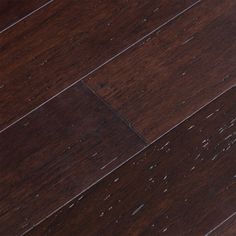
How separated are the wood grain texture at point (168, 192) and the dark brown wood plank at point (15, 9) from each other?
411 mm

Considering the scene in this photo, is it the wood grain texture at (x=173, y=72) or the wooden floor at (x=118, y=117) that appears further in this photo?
the wood grain texture at (x=173, y=72)

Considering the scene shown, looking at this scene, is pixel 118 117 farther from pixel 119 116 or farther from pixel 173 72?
pixel 173 72

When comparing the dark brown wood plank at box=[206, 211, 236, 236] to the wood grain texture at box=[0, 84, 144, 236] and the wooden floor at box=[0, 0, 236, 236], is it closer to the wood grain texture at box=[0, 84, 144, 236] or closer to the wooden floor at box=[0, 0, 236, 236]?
the wooden floor at box=[0, 0, 236, 236]

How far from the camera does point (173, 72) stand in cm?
130

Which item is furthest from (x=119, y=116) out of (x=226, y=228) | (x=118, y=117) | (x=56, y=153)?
(x=226, y=228)

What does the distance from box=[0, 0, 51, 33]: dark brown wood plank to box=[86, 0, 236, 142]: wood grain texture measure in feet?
0.72

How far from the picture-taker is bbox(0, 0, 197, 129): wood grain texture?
1.30 metres

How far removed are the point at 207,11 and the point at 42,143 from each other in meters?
0.44

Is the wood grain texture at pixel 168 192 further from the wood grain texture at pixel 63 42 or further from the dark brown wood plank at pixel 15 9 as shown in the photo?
the dark brown wood plank at pixel 15 9

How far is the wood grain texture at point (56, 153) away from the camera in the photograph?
1.17 m

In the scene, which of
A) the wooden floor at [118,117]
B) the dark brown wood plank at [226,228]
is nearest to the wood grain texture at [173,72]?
the wooden floor at [118,117]

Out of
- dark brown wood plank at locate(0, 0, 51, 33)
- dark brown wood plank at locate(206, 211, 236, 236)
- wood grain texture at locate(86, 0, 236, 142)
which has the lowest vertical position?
dark brown wood plank at locate(206, 211, 236, 236)

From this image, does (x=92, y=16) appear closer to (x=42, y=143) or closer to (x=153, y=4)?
(x=153, y=4)

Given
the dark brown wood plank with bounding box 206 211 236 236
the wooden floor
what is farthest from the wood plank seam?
the dark brown wood plank with bounding box 206 211 236 236
